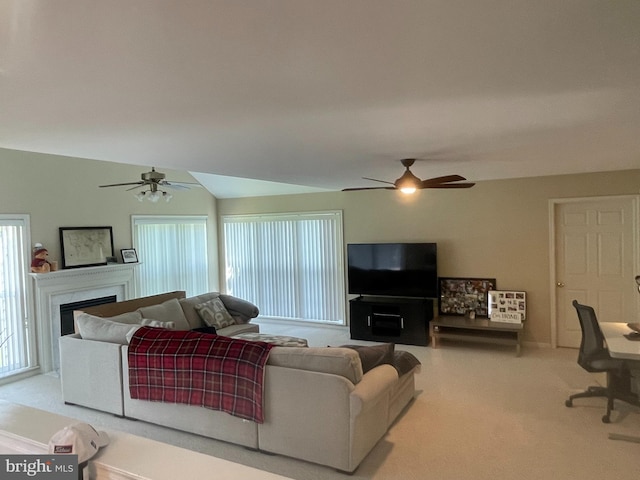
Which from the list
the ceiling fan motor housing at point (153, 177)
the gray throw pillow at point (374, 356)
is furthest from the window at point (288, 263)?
the gray throw pillow at point (374, 356)

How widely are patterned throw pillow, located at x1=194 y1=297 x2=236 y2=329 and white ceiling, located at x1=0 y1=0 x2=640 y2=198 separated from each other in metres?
2.66

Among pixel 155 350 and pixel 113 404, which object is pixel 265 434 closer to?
pixel 155 350

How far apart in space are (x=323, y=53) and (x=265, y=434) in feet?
8.92

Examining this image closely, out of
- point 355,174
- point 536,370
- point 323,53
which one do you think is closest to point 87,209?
point 355,174

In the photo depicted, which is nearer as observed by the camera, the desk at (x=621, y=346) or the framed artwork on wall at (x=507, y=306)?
the desk at (x=621, y=346)

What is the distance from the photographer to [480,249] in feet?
20.2

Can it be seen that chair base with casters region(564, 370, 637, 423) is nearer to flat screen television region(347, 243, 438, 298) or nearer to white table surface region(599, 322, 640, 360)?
white table surface region(599, 322, 640, 360)

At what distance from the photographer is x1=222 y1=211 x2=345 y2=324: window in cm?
725

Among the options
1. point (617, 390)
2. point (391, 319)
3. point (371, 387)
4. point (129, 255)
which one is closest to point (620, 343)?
point (617, 390)

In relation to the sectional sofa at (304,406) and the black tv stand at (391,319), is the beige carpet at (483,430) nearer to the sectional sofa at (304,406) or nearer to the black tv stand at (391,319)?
the sectional sofa at (304,406)

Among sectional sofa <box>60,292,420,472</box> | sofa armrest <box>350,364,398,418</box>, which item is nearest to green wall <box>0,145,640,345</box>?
sectional sofa <box>60,292,420,472</box>

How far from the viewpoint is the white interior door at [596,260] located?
5.39m

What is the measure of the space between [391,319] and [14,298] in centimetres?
479

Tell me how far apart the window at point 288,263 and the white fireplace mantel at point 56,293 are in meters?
2.52
